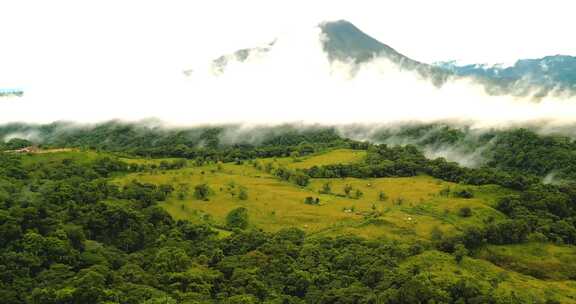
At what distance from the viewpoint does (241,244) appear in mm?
65875

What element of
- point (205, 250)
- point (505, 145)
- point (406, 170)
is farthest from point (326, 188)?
point (505, 145)

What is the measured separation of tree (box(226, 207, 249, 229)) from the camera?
78675mm

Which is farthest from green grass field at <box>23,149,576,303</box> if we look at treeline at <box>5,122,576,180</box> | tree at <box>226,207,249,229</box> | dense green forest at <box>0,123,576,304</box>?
treeline at <box>5,122,576,180</box>

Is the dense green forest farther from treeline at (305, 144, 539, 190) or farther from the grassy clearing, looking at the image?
the grassy clearing

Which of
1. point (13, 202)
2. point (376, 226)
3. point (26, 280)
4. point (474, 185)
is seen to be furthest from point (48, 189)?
point (474, 185)

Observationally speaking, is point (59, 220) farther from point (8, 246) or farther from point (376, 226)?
point (376, 226)

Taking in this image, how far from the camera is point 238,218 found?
263 feet

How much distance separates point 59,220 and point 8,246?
7.81 meters

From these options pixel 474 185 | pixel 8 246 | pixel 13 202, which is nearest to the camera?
pixel 8 246

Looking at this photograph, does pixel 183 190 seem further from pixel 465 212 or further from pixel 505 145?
pixel 505 145

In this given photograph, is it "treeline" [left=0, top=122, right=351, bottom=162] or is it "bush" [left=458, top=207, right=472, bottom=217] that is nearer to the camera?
"bush" [left=458, top=207, right=472, bottom=217]

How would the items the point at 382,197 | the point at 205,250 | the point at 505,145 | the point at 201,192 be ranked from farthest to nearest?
the point at 505,145 < the point at 382,197 < the point at 201,192 < the point at 205,250

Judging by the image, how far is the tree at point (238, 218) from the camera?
258 feet

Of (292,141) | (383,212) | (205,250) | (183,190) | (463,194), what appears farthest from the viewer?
(292,141)
